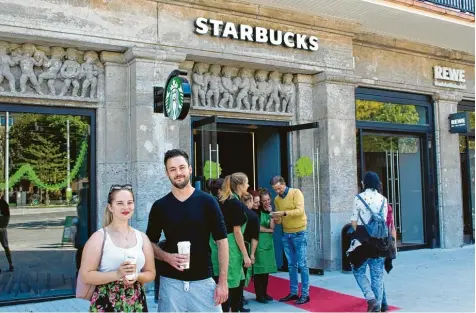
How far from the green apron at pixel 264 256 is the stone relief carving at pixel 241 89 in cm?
243

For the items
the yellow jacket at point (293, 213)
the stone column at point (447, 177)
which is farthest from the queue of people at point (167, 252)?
the stone column at point (447, 177)

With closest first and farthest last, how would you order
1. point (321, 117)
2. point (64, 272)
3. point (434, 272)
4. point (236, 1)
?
point (64, 272), point (236, 1), point (434, 272), point (321, 117)

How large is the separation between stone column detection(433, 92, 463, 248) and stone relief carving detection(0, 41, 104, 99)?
761 centimetres

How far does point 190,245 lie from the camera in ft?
11.5

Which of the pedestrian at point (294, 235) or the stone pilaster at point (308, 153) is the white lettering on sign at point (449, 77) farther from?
the pedestrian at point (294, 235)

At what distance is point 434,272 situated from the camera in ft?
28.1

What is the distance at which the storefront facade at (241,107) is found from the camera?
6.97 metres

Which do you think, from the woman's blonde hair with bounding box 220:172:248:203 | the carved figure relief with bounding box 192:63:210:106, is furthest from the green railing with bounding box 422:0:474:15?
the woman's blonde hair with bounding box 220:172:248:203

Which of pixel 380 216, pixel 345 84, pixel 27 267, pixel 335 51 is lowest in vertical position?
pixel 27 267

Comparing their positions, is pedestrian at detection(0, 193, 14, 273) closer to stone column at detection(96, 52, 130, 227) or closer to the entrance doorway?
stone column at detection(96, 52, 130, 227)

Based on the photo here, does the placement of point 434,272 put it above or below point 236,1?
below

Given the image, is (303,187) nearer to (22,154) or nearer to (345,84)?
(345,84)

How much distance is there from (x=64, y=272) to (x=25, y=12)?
3.58 meters

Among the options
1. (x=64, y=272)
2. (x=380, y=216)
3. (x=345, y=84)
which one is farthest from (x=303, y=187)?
(x=64, y=272)
